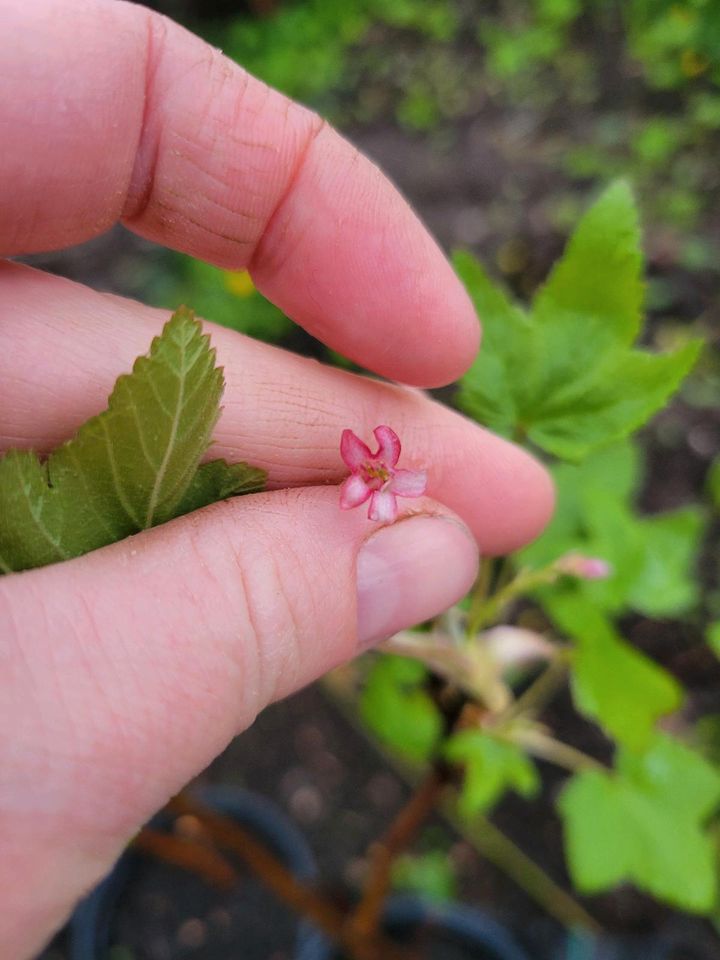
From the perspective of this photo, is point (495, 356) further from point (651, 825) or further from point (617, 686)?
point (651, 825)

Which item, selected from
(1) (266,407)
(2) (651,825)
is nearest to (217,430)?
(1) (266,407)

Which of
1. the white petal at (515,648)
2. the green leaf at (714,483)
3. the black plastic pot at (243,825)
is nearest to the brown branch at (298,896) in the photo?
the black plastic pot at (243,825)

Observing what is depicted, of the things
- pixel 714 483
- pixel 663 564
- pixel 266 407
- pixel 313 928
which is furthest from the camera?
pixel 714 483

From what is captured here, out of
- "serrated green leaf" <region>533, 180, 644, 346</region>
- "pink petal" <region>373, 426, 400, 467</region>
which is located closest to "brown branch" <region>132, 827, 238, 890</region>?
"pink petal" <region>373, 426, 400, 467</region>

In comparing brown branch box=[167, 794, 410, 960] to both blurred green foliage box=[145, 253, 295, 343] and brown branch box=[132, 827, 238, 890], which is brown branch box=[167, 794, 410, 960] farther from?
blurred green foliage box=[145, 253, 295, 343]

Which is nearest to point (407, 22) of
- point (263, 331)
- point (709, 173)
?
point (709, 173)
